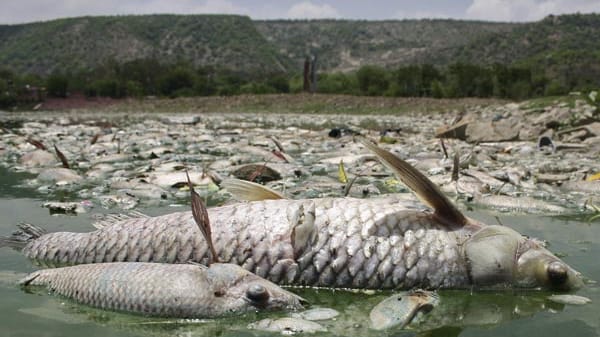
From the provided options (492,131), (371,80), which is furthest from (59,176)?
(371,80)

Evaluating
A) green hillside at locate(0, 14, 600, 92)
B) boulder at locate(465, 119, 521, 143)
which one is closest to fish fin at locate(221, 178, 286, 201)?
boulder at locate(465, 119, 521, 143)

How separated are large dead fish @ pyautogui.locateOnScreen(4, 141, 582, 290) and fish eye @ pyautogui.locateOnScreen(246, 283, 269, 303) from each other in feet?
1.56

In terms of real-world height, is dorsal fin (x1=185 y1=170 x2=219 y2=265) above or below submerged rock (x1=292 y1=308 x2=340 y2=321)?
above

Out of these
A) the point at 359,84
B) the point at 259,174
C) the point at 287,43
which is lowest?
the point at 259,174

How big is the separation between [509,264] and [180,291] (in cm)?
185

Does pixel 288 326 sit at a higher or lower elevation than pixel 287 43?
lower

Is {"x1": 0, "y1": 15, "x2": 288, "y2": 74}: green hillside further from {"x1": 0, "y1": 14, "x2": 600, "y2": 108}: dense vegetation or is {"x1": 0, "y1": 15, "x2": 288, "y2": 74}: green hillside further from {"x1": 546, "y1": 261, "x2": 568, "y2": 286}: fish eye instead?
{"x1": 546, "y1": 261, "x2": 568, "y2": 286}: fish eye

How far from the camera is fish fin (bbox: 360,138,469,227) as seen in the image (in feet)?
11.0

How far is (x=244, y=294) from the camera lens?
302cm

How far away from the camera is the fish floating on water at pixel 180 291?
9.77 feet

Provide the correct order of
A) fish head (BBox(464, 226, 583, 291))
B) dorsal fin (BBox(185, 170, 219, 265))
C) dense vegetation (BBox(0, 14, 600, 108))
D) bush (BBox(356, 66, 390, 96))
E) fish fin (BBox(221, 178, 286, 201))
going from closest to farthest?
1. dorsal fin (BBox(185, 170, 219, 265))
2. fish head (BBox(464, 226, 583, 291))
3. fish fin (BBox(221, 178, 286, 201))
4. dense vegetation (BBox(0, 14, 600, 108))
5. bush (BBox(356, 66, 390, 96))

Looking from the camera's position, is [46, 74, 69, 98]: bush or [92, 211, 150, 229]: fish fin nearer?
[92, 211, 150, 229]: fish fin

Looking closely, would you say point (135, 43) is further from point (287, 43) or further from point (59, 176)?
point (59, 176)

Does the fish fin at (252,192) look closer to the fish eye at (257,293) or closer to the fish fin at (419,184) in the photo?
the fish fin at (419,184)
